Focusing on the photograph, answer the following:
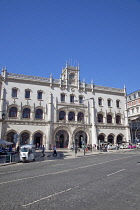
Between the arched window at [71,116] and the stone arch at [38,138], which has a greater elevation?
the arched window at [71,116]

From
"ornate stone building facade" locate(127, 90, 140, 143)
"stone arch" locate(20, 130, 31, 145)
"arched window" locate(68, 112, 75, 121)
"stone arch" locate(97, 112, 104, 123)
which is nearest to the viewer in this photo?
"stone arch" locate(20, 130, 31, 145)

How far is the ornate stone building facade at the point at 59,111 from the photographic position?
38.4 meters

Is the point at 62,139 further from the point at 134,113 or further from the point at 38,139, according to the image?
the point at 134,113

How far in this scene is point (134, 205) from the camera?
5.91 m

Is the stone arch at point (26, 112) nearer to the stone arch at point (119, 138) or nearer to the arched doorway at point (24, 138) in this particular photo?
the arched doorway at point (24, 138)

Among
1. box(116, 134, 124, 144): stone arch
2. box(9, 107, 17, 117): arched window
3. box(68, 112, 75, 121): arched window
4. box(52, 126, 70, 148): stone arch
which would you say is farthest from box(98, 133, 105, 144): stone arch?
box(9, 107, 17, 117): arched window

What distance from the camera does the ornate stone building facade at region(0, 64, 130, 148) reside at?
126 feet

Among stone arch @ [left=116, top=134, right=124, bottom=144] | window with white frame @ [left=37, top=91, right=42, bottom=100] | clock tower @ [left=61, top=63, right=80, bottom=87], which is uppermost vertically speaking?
clock tower @ [left=61, top=63, right=80, bottom=87]

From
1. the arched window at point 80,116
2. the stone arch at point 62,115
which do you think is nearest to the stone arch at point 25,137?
the stone arch at point 62,115

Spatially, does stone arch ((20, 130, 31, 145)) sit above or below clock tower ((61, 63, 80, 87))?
below

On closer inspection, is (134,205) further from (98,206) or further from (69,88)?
(69,88)

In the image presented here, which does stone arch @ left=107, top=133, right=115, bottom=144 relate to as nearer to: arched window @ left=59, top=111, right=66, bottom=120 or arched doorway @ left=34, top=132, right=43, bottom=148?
arched window @ left=59, top=111, right=66, bottom=120

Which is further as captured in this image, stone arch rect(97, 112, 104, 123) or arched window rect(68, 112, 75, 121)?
stone arch rect(97, 112, 104, 123)

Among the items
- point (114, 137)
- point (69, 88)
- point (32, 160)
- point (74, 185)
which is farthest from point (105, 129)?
point (74, 185)
